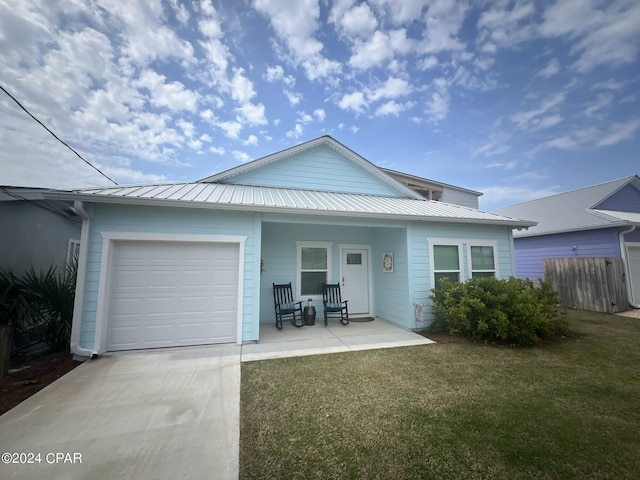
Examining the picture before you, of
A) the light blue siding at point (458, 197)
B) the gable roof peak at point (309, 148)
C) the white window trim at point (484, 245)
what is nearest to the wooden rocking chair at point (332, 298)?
the white window trim at point (484, 245)

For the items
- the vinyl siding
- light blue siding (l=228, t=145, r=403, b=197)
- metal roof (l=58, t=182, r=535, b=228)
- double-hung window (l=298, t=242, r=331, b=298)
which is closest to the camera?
metal roof (l=58, t=182, r=535, b=228)

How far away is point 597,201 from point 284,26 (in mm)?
14452

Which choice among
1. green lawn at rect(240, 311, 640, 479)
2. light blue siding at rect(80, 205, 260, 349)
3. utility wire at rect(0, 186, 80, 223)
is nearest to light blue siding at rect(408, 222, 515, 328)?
green lawn at rect(240, 311, 640, 479)

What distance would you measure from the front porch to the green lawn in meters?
0.42

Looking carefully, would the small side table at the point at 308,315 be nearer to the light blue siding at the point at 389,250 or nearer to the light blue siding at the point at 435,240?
the light blue siding at the point at 389,250

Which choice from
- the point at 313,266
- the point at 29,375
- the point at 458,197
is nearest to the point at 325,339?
the point at 313,266

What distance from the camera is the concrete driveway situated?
1.99m

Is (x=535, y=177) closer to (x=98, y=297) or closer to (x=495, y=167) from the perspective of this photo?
(x=495, y=167)

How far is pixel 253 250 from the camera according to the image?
5199 millimetres

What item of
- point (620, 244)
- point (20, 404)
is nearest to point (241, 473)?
point (20, 404)

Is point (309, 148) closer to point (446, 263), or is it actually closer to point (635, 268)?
point (446, 263)

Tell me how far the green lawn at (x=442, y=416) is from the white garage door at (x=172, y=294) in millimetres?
1607

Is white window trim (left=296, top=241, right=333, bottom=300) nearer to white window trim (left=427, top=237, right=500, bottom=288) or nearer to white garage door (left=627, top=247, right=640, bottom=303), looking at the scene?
white window trim (left=427, top=237, right=500, bottom=288)

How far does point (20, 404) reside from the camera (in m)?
2.95
